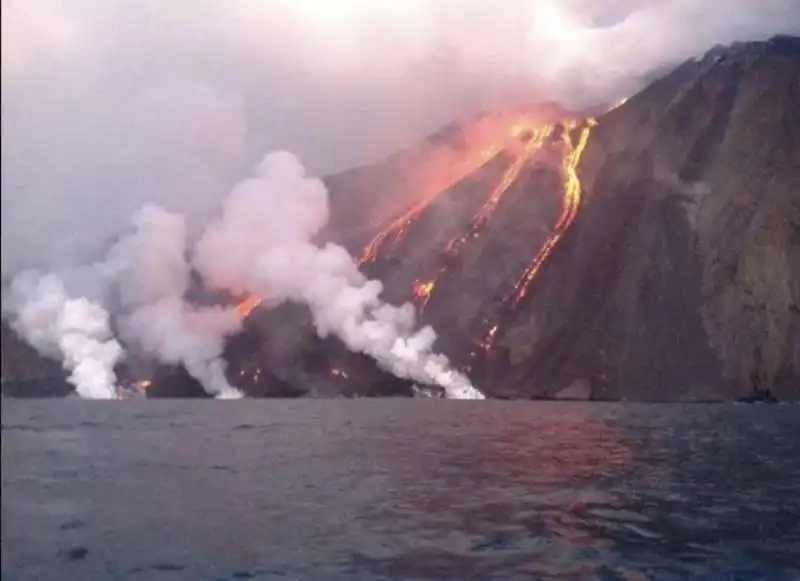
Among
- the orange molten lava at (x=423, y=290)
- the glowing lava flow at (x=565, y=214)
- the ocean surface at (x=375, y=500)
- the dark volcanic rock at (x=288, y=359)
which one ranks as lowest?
the ocean surface at (x=375, y=500)

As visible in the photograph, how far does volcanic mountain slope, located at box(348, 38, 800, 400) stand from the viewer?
1423 cm

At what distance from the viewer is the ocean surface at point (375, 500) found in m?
7.74

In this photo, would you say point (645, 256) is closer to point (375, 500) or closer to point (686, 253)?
point (686, 253)

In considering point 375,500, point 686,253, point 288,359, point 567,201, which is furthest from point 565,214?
point 375,500

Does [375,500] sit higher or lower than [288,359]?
lower

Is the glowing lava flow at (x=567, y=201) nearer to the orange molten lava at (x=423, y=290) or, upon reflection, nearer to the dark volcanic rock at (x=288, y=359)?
the orange molten lava at (x=423, y=290)

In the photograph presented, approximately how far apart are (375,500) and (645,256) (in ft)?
34.1

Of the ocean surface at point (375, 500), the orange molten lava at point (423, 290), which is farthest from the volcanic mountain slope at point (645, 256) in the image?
the ocean surface at point (375, 500)

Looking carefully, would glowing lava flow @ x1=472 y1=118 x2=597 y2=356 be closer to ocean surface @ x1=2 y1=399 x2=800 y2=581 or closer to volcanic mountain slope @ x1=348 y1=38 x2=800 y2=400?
volcanic mountain slope @ x1=348 y1=38 x2=800 y2=400

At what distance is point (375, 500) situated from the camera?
1084cm

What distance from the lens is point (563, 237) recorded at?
19125 millimetres

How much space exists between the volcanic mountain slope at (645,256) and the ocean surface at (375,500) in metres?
1.76

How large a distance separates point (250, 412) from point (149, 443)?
19.4ft

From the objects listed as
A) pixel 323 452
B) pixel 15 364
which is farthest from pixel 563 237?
pixel 15 364
